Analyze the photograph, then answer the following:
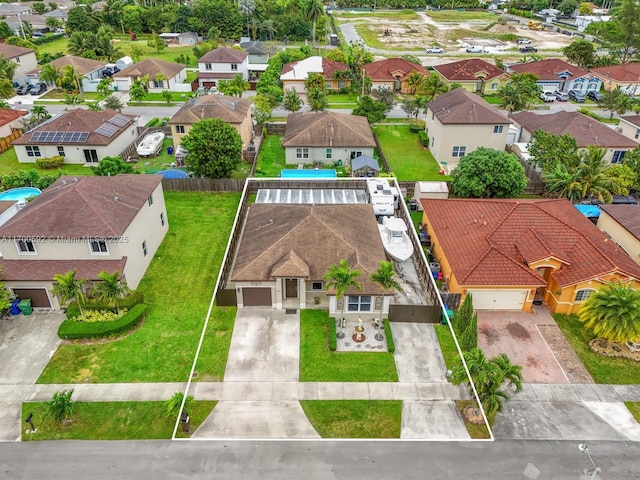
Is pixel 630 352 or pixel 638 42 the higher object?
pixel 638 42

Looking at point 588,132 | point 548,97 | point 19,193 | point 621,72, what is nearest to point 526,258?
point 588,132

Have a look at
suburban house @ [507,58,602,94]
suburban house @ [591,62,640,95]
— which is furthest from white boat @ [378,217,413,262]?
suburban house @ [591,62,640,95]

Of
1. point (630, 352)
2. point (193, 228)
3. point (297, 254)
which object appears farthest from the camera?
point (193, 228)

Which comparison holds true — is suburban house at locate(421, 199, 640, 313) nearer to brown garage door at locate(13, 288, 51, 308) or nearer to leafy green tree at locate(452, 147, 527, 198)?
leafy green tree at locate(452, 147, 527, 198)

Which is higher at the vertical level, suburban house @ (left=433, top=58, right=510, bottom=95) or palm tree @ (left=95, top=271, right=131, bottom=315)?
suburban house @ (left=433, top=58, right=510, bottom=95)

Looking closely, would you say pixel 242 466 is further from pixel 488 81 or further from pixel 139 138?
pixel 488 81

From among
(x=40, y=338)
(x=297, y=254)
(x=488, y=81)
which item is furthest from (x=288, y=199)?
(x=488, y=81)

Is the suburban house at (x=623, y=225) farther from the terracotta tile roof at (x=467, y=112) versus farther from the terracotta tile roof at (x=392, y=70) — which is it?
the terracotta tile roof at (x=392, y=70)

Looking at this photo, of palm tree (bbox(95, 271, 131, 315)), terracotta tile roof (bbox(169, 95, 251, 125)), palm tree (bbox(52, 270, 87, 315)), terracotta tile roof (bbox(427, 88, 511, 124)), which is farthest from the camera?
terracotta tile roof (bbox(169, 95, 251, 125))
